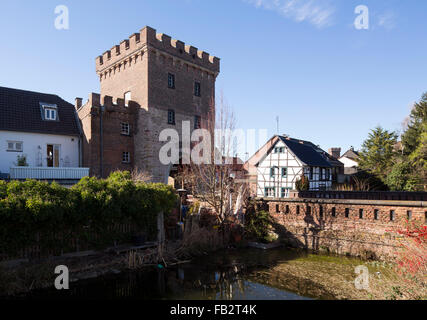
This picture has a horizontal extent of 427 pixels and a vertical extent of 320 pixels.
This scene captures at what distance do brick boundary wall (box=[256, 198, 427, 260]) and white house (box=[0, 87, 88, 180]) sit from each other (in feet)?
41.2

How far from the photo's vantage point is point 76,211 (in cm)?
863

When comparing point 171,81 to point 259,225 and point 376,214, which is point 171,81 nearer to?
point 259,225

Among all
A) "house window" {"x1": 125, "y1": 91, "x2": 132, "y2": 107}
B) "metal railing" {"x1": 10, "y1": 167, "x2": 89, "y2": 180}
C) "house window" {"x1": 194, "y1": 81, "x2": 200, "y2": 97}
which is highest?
"house window" {"x1": 194, "y1": 81, "x2": 200, "y2": 97}

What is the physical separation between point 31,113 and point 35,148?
98.2 inches

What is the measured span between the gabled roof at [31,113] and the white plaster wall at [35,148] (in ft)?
1.16

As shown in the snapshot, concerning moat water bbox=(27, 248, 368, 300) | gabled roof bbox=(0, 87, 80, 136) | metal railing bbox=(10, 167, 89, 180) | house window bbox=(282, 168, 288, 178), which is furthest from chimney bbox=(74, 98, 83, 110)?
house window bbox=(282, 168, 288, 178)

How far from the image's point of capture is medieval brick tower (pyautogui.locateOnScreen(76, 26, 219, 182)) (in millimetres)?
18766

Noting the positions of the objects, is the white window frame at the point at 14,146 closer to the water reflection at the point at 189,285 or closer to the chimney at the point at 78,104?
the chimney at the point at 78,104

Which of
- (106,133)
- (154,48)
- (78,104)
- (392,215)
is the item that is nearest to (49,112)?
(78,104)

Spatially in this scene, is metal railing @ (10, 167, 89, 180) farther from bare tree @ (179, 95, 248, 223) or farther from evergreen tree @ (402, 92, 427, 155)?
evergreen tree @ (402, 92, 427, 155)

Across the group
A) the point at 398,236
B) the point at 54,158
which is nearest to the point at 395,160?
the point at 398,236
